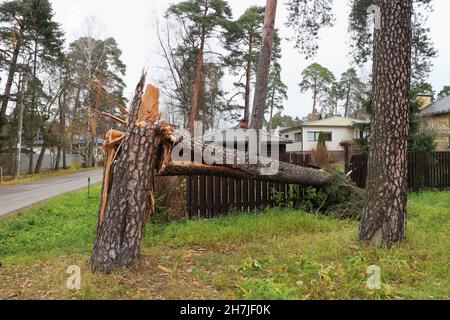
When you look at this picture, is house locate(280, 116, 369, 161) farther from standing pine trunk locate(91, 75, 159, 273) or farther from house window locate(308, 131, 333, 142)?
standing pine trunk locate(91, 75, 159, 273)

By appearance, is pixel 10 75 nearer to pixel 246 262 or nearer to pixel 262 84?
pixel 262 84

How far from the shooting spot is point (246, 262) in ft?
12.9

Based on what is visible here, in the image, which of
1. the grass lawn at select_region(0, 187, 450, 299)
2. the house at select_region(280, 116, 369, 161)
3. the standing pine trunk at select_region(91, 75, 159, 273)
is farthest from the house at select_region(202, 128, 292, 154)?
the house at select_region(280, 116, 369, 161)

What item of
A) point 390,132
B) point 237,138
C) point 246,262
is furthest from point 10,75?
point 390,132

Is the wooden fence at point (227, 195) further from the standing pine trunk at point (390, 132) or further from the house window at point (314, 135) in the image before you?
the house window at point (314, 135)

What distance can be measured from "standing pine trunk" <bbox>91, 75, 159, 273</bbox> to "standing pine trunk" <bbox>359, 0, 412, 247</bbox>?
10.1ft

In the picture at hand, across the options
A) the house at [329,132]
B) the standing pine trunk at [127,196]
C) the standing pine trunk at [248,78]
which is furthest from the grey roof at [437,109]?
the standing pine trunk at [127,196]

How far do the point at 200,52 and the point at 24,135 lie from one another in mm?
14435

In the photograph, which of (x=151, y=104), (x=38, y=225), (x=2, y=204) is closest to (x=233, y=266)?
(x=151, y=104)

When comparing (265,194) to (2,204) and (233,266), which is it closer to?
(233,266)

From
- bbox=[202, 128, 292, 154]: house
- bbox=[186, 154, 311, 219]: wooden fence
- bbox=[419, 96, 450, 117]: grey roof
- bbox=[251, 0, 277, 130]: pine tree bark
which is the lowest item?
bbox=[186, 154, 311, 219]: wooden fence

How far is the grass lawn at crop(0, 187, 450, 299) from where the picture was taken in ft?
10.3

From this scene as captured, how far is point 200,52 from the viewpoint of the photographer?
2269 centimetres

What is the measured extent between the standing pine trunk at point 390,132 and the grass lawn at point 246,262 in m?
0.35
